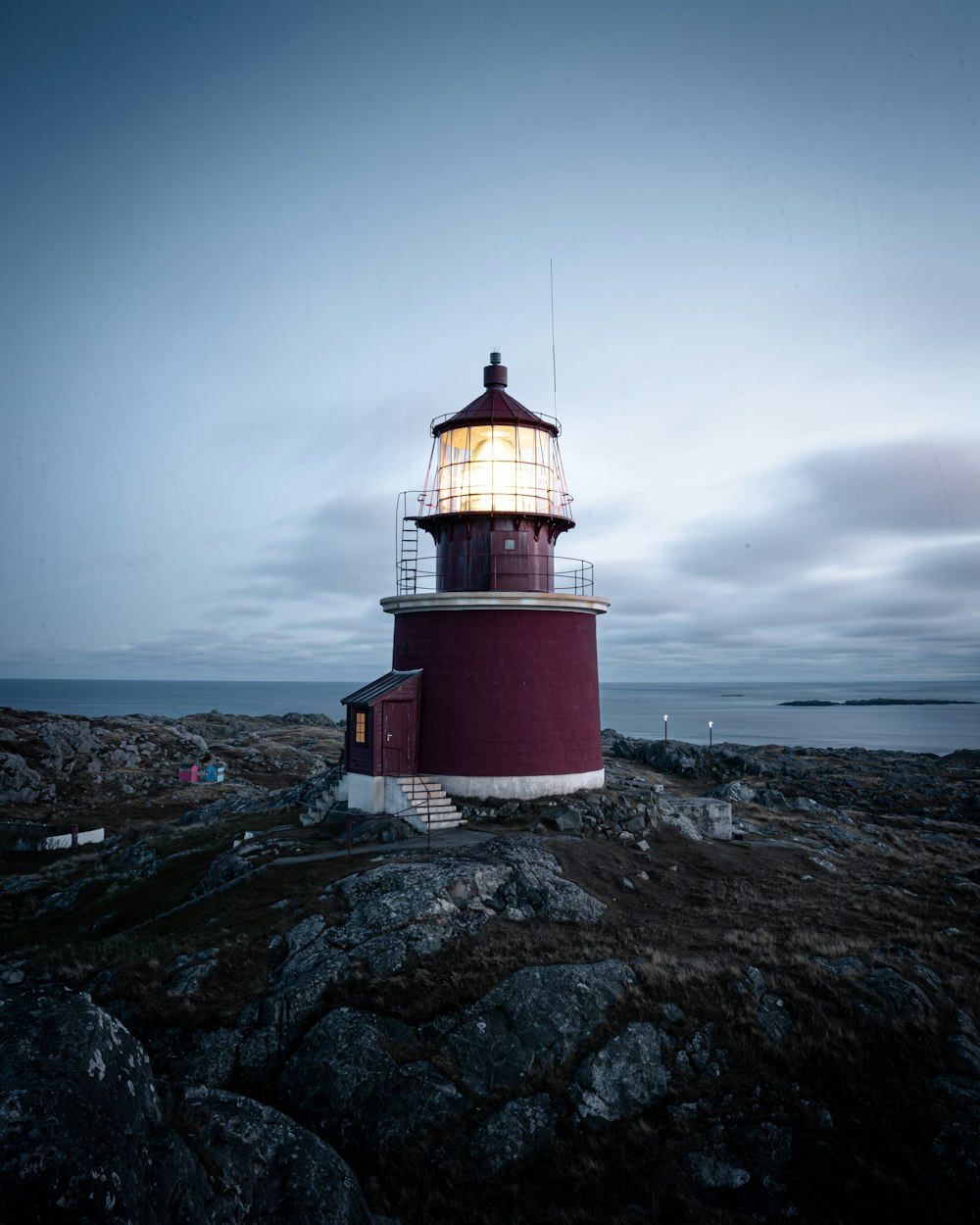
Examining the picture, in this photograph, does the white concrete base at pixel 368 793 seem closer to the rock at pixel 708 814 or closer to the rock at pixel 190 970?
the rock at pixel 190 970

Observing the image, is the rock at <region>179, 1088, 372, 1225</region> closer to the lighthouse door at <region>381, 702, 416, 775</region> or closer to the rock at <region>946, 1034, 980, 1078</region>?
the rock at <region>946, 1034, 980, 1078</region>

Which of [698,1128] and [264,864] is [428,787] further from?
[698,1128]

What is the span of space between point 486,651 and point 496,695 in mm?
1274

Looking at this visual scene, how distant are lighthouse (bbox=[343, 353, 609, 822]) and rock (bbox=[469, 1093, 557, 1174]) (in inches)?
417

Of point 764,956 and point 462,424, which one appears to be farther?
point 462,424

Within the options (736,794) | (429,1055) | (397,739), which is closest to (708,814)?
(397,739)

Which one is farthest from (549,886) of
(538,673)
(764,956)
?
(538,673)

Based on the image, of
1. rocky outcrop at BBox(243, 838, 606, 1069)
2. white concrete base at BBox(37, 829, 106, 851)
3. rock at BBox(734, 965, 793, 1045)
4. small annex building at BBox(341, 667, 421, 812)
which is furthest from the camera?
white concrete base at BBox(37, 829, 106, 851)

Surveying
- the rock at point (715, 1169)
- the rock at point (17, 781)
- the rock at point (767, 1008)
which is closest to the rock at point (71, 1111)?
the rock at point (715, 1169)

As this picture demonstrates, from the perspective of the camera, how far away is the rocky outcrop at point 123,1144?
5.60 meters

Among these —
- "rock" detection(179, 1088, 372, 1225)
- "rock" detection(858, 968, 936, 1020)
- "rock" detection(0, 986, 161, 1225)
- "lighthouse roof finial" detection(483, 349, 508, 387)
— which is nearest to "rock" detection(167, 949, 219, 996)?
"rock" detection(179, 1088, 372, 1225)

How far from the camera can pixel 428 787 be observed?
20234mm

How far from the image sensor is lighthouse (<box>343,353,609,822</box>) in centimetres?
2061

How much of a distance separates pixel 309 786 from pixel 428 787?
272 inches
